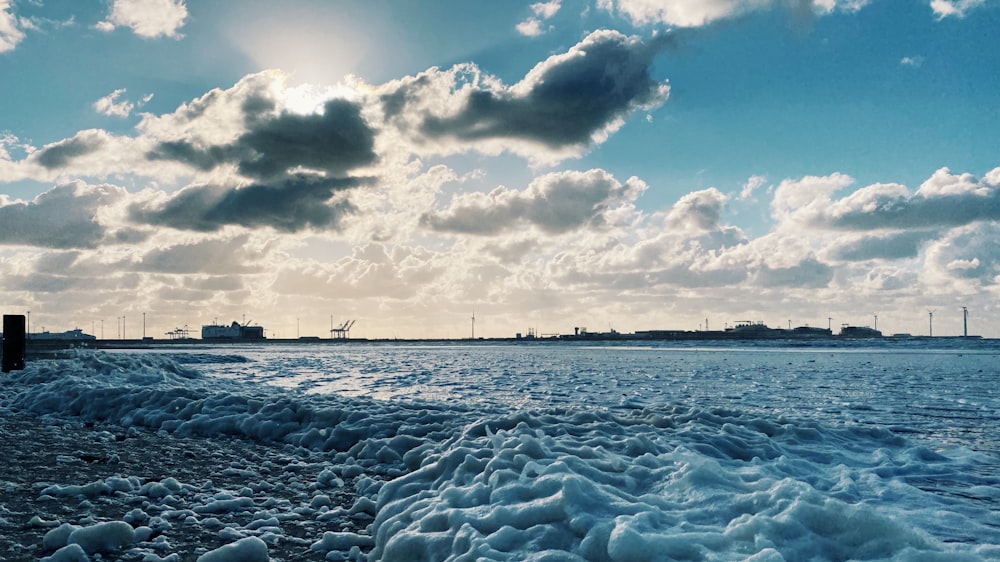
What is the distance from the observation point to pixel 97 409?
12.3 meters

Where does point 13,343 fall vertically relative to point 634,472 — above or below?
above

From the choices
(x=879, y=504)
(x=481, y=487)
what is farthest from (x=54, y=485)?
(x=879, y=504)

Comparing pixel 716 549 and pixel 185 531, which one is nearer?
pixel 716 549

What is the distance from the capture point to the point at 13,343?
2186cm

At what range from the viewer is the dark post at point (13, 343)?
21.7 m

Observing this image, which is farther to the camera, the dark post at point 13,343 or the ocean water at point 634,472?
the dark post at point 13,343

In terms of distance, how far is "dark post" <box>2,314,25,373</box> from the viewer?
21.7 metres

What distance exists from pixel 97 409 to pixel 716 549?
494 inches

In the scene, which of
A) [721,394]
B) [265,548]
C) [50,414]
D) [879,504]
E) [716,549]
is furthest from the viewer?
[721,394]

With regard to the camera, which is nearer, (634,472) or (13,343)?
(634,472)

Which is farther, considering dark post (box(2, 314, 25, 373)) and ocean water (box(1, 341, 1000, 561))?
dark post (box(2, 314, 25, 373))

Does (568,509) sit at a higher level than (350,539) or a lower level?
higher

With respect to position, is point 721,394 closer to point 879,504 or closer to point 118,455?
point 879,504

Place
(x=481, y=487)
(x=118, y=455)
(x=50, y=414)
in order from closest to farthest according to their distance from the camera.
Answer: (x=481, y=487) → (x=118, y=455) → (x=50, y=414)
